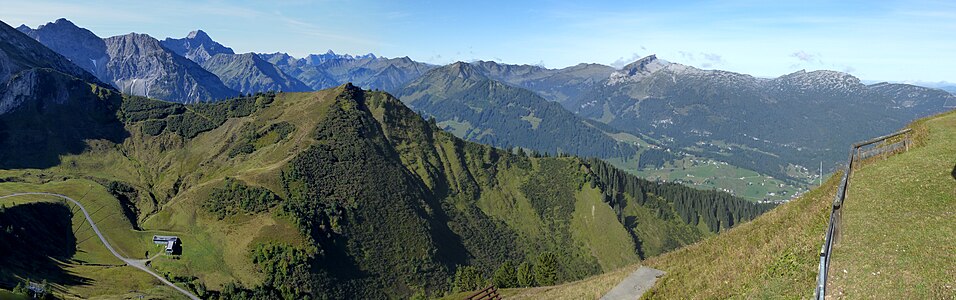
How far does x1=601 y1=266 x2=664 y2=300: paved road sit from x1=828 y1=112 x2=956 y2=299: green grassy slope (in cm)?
1221

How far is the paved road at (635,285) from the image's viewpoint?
3400cm

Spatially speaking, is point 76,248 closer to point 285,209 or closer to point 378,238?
point 285,209

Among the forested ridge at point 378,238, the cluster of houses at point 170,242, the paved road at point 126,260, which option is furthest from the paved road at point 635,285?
the cluster of houses at point 170,242

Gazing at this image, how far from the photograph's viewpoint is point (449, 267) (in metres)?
163

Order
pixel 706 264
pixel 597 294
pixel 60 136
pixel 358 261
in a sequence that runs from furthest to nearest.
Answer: pixel 60 136
pixel 358 261
pixel 597 294
pixel 706 264

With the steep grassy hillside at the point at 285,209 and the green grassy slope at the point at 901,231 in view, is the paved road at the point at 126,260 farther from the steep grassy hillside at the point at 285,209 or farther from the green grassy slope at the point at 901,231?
the green grassy slope at the point at 901,231

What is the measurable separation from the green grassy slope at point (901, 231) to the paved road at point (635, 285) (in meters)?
12.2

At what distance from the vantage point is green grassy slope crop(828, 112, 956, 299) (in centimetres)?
2183

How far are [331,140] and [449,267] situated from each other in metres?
64.0

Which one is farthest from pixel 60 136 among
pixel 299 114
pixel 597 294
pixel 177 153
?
pixel 597 294

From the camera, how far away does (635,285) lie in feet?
117

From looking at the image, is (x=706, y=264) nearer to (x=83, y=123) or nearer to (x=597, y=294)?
(x=597, y=294)

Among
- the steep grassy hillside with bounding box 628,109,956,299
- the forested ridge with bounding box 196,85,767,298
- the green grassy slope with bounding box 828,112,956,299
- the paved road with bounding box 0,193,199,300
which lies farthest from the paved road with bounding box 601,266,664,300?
the paved road with bounding box 0,193,199,300

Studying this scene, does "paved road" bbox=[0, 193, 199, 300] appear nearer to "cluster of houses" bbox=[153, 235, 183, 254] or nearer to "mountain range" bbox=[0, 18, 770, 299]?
"mountain range" bbox=[0, 18, 770, 299]
